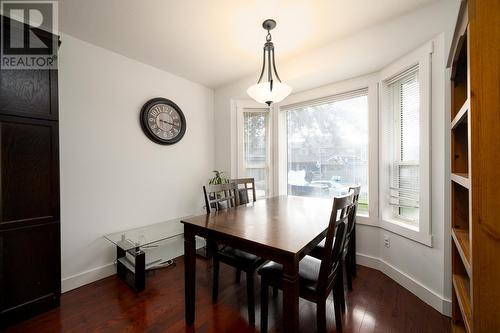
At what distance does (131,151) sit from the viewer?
2525mm

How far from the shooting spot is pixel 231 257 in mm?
1712

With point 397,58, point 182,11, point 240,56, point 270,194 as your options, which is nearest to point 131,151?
point 182,11

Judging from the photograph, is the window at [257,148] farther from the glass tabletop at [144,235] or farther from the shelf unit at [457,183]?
the shelf unit at [457,183]

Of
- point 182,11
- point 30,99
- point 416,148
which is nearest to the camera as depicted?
point 30,99

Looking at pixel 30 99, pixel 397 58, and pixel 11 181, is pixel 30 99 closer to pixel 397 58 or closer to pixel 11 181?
pixel 11 181

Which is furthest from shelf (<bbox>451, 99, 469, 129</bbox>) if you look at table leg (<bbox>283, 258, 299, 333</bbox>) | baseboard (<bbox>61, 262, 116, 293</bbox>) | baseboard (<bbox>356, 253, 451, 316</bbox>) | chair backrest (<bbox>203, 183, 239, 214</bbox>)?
baseboard (<bbox>61, 262, 116, 293</bbox>)

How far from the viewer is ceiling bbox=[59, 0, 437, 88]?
1.72 metres

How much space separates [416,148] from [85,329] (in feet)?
10.7

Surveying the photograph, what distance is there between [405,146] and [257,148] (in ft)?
6.39

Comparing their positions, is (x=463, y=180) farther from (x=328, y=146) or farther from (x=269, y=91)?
(x=328, y=146)

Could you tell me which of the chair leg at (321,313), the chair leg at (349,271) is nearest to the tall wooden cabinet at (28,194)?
the chair leg at (321,313)

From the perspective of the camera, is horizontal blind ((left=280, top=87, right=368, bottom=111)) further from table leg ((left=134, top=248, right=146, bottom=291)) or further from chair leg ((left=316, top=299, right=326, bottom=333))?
table leg ((left=134, top=248, right=146, bottom=291))

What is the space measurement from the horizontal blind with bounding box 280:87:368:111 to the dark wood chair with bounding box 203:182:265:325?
1.60m

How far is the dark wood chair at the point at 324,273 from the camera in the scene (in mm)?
1207
